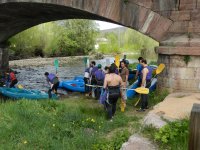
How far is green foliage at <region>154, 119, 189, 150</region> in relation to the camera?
473 centimetres

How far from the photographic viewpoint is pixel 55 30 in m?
43.5

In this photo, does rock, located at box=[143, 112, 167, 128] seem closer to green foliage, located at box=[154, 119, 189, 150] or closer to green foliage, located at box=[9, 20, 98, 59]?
green foliage, located at box=[154, 119, 189, 150]

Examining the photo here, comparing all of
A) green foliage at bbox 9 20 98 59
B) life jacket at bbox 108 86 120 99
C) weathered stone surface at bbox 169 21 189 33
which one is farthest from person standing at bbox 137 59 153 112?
green foliage at bbox 9 20 98 59

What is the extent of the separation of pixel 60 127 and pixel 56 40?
3620 cm

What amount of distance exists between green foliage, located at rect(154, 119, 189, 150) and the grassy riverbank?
53 centimetres

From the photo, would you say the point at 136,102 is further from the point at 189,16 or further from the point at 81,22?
the point at 81,22

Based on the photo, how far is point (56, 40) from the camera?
42000 mm

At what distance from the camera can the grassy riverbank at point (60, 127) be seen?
233 inches

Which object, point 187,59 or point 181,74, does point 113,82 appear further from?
point 187,59

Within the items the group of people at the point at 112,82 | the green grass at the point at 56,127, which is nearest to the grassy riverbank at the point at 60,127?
the green grass at the point at 56,127

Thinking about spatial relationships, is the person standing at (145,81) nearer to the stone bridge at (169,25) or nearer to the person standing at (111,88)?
the stone bridge at (169,25)

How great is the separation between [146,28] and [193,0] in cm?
177

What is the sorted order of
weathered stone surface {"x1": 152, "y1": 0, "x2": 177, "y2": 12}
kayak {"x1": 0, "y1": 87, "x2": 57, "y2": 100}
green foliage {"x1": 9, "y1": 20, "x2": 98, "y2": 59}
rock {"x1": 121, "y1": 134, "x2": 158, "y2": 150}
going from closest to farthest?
rock {"x1": 121, "y1": 134, "x2": 158, "y2": 150}
weathered stone surface {"x1": 152, "y1": 0, "x2": 177, "y2": 12}
kayak {"x1": 0, "y1": 87, "x2": 57, "y2": 100}
green foliage {"x1": 9, "y1": 20, "x2": 98, "y2": 59}

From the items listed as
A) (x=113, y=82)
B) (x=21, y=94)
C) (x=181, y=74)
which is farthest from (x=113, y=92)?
(x=21, y=94)
